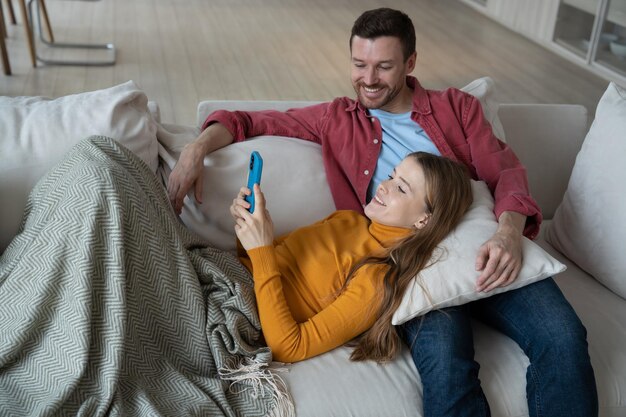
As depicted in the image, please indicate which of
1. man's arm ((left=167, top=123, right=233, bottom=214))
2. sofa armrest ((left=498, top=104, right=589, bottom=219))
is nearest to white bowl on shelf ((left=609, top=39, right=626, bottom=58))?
sofa armrest ((left=498, top=104, right=589, bottom=219))

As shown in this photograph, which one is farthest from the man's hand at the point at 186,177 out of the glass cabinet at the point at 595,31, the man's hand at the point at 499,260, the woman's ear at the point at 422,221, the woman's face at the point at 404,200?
the glass cabinet at the point at 595,31

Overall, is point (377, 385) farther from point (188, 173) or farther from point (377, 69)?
point (377, 69)

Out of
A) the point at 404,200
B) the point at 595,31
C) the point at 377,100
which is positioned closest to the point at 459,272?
the point at 404,200

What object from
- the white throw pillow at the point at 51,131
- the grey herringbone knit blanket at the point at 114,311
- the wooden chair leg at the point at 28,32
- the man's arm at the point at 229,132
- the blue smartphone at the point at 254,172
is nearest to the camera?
the grey herringbone knit blanket at the point at 114,311

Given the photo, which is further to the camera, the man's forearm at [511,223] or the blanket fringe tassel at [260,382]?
the man's forearm at [511,223]

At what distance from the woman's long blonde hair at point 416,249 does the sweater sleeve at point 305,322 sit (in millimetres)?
34

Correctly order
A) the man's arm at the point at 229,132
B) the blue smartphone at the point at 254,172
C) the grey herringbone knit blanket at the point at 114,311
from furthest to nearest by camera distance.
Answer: the man's arm at the point at 229,132, the blue smartphone at the point at 254,172, the grey herringbone knit blanket at the point at 114,311

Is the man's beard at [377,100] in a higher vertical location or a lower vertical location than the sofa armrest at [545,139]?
higher

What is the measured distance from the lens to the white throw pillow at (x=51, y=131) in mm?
1795

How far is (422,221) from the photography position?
5.85 ft

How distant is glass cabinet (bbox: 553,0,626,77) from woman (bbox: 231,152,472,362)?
3847mm

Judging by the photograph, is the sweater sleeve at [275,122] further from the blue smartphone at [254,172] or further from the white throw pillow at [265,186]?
the blue smartphone at [254,172]

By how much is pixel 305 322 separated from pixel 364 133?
70cm

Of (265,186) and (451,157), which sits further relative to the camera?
(451,157)
